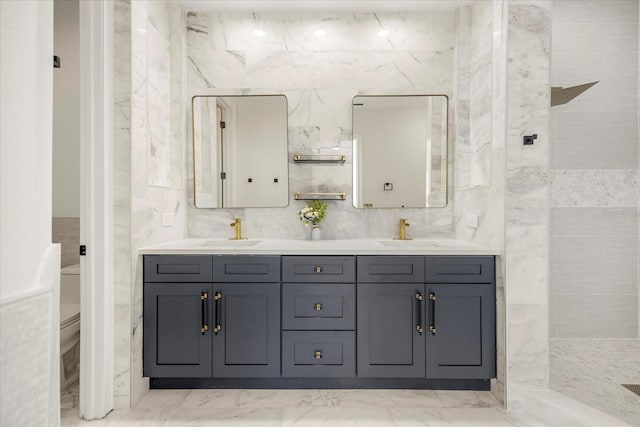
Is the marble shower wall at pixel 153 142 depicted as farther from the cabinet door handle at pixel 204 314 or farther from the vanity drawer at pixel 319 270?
the vanity drawer at pixel 319 270

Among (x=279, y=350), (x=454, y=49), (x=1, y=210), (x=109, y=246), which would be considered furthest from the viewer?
(x=454, y=49)

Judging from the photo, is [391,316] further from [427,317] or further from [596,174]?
[596,174]

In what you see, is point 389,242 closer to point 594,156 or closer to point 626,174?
point 594,156

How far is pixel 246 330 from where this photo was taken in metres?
2.14

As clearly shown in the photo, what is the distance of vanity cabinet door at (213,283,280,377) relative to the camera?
214 centimetres

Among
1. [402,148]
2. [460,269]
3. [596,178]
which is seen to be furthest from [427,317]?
[596,178]

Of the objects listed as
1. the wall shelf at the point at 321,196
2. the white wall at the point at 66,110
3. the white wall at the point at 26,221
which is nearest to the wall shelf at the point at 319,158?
the wall shelf at the point at 321,196

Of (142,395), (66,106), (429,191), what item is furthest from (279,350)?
(66,106)

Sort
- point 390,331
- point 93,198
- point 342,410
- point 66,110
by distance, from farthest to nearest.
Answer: point 66,110 → point 390,331 → point 342,410 → point 93,198

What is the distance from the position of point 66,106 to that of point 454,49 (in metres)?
2.97

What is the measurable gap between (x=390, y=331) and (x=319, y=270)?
1.84 ft

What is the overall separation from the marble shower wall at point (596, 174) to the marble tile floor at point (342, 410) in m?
0.80

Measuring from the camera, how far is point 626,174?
8.22 ft

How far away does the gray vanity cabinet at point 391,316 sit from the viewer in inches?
83.8
